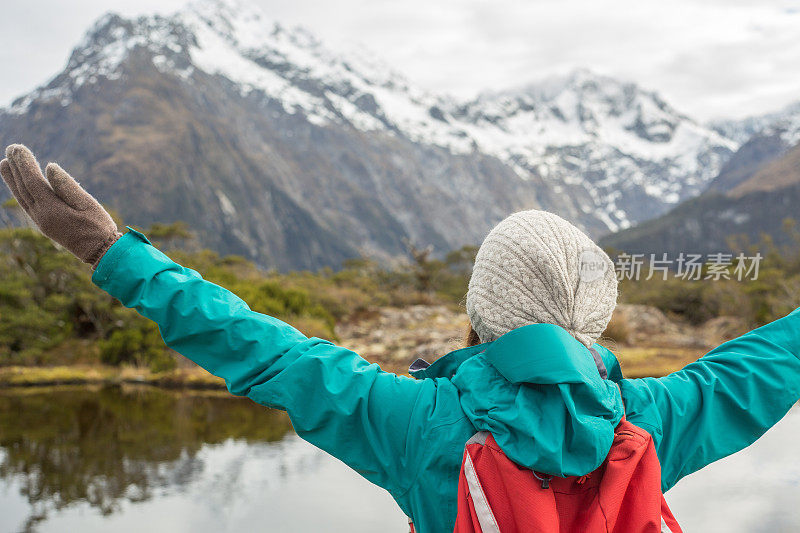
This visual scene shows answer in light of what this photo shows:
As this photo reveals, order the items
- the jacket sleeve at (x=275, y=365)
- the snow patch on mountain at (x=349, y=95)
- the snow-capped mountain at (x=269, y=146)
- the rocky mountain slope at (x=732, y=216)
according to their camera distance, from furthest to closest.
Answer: the snow patch on mountain at (x=349, y=95)
the snow-capped mountain at (x=269, y=146)
the rocky mountain slope at (x=732, y=216)
the jacket sleeve at (x=275, y=365)

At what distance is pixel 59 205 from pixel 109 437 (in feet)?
20.6

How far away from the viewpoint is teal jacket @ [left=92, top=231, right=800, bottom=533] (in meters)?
0.87

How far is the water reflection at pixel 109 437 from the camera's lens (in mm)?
5078

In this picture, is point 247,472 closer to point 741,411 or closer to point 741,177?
point 741,411

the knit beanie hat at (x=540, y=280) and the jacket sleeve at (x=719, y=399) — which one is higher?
the knit beanie hat at (x=540, y=280)

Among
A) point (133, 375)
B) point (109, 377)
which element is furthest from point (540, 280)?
point (109, 377)

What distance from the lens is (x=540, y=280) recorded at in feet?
3.12

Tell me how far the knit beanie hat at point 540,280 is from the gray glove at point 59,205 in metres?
0.62

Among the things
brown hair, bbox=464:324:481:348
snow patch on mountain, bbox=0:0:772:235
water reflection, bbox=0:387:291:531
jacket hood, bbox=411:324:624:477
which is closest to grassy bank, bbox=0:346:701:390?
water reflection, bbox=0:387:291:531

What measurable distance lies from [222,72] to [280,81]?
13781mm

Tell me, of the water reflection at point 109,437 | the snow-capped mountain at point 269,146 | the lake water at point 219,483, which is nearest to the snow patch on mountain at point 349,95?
the snow-capped mountain at point 269,146

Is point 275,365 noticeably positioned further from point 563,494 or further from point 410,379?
point 563,494

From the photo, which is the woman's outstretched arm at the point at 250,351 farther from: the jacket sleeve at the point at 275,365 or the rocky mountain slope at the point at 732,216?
the rocky mountain slope at the point at 732,216

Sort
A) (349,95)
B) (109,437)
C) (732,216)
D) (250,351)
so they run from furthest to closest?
(349,95) < (732,216) < (109,437) < (250,351)
